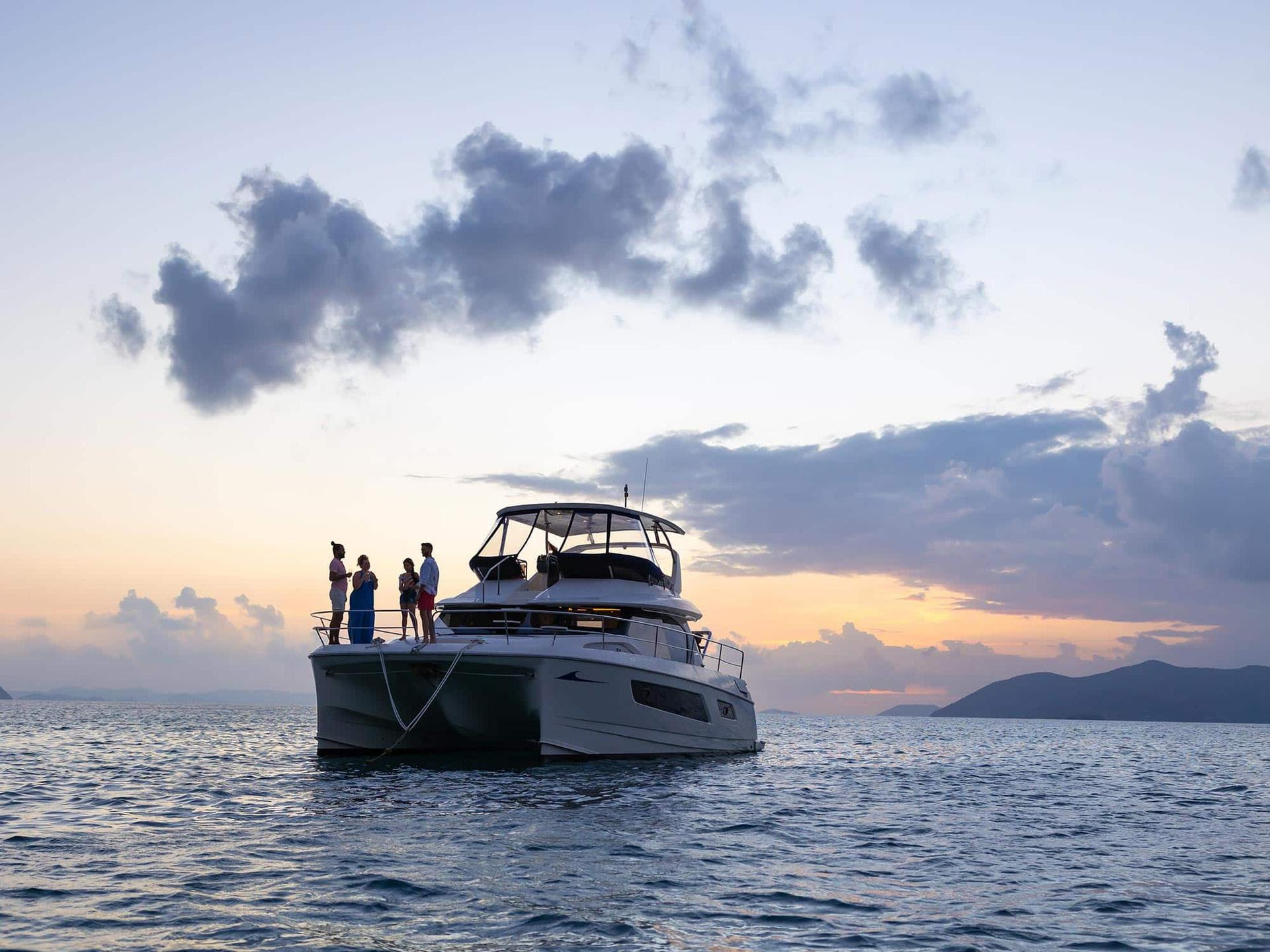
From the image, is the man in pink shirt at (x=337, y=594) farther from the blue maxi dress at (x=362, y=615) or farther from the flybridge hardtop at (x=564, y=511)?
the flybridge hardtop at (x=564, y=511)

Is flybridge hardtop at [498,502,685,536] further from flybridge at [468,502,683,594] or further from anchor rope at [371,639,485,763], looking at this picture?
anchor rope at [371,639,485,763]

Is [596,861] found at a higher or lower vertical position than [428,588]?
lower

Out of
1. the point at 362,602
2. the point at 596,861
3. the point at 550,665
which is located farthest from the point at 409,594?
the point at 596,861

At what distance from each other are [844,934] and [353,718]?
46.8 feet

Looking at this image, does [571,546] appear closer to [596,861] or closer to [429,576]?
[429,576]

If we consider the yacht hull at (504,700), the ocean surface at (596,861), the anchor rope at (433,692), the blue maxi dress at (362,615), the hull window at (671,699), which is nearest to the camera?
the ocean surface at (596,861)

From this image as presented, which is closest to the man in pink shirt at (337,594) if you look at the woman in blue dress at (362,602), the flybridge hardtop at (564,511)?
the woman in blue dress at (362,602)

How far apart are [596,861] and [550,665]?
772 centimetres

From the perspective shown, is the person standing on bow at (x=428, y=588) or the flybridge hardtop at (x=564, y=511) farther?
the flybridge hardtop at (x=564, y=511)

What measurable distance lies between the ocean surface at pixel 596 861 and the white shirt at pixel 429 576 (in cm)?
313

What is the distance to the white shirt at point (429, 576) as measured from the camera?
63.2 ft

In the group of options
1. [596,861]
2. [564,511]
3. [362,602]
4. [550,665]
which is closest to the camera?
[596,861]

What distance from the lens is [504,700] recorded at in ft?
60.7

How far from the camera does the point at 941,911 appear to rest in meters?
8.68
